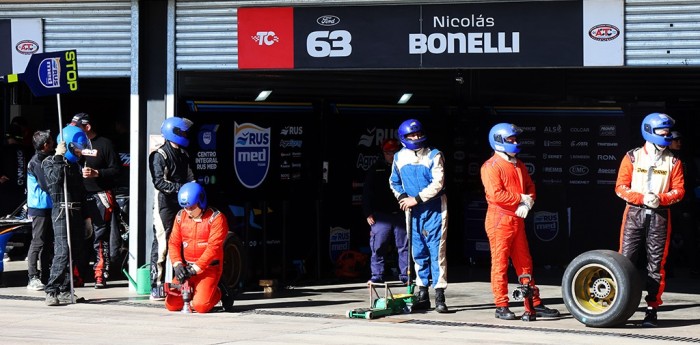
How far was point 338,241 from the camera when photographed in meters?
16.0

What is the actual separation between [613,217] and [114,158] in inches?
259

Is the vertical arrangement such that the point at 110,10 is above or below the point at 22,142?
above

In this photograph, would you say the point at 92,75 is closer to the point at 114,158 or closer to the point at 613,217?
the point at 114,158

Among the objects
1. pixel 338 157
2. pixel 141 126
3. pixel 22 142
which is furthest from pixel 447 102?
pixel 22 142

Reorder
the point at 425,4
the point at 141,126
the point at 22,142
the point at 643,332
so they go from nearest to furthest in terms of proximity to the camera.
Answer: the point at 643,332, the point at 425,4, the point at 141,126, the point at 22,142

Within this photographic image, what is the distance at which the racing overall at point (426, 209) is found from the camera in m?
12.5

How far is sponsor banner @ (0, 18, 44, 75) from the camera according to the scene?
14547 mm

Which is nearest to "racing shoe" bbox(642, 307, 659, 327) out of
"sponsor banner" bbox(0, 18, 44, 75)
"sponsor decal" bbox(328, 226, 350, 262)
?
"sponsor decal" bbox(328, 226, 350, 262)

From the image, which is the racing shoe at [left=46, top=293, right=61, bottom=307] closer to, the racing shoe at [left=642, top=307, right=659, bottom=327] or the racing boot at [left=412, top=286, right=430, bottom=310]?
the racing boot at [left=412, top=286, right=430, bottom=310]

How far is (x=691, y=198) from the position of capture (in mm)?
16297

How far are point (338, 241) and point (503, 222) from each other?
177 inches

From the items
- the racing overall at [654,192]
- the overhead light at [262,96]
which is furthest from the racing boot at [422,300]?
the overhead light at [262,96]

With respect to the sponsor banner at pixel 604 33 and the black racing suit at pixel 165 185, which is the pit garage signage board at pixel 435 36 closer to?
the sponsor banner at pixel 604 33

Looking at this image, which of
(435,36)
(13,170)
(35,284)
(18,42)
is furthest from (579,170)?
(13,170)
